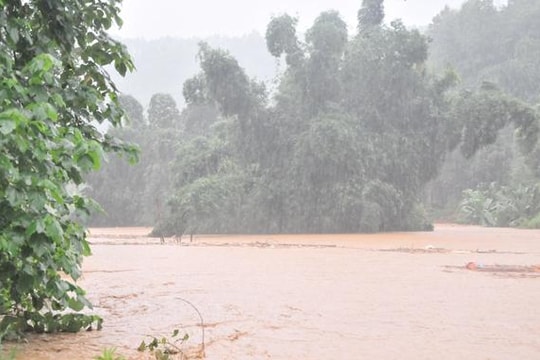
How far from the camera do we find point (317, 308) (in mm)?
4953

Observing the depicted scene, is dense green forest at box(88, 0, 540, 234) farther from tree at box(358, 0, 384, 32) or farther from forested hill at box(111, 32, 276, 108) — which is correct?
forested hill at box(111, 32, 276, 108)

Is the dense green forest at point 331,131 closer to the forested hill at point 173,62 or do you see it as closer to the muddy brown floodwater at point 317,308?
the muddy brown floodwater at point 317,308

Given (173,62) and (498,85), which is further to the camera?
(173,62)

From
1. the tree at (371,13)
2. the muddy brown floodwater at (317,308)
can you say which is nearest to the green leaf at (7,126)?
the muddy brown floodwater at (317,308)

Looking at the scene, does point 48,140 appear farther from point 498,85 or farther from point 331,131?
point 498,85

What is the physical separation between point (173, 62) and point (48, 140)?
270ft

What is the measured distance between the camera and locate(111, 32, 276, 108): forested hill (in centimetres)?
7769

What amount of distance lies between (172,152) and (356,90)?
42.7 ft

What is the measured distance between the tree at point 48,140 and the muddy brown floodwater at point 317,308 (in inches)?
13.5

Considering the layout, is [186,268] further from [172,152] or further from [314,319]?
[172,152]

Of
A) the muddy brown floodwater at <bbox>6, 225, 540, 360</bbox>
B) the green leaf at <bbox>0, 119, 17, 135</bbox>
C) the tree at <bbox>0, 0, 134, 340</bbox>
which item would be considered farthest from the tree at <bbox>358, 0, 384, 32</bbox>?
the green leaf at <bbox>0, 119, 17, 135</bbox>

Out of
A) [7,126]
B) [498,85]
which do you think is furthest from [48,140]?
[498,85]

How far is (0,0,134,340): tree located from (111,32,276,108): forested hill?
70.8 metres

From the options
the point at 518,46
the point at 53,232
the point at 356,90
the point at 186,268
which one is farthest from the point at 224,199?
the point at 518,46
